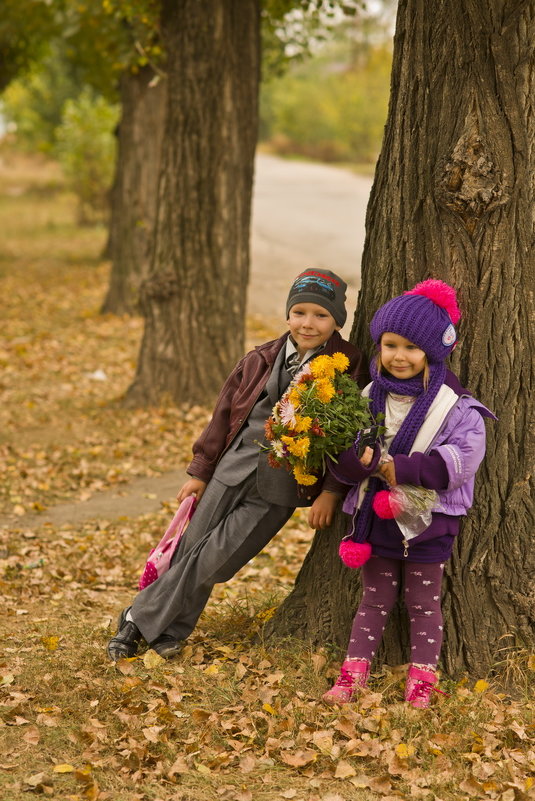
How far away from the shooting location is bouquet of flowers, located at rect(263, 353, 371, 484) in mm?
3592

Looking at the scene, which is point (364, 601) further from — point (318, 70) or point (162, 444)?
point (318, 70)

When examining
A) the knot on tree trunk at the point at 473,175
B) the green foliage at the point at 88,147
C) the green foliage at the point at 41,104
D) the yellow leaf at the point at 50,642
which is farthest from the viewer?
the green foliage at the point at 41,104

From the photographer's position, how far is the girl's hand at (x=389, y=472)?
139 inches

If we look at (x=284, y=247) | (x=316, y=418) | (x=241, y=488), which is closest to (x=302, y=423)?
(x=316, y=418)

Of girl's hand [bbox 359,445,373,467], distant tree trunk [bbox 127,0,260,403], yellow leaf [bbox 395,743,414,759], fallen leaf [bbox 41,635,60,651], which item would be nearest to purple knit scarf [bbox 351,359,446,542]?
girl's hand [bbox 359,445,373,467]

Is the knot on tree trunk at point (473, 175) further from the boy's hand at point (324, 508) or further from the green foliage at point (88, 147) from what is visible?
the green foliage at point (88, 147)

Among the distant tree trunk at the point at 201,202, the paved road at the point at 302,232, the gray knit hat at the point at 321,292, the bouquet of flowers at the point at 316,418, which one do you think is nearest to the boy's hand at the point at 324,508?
the bouquet of flowers at the point at 316,418

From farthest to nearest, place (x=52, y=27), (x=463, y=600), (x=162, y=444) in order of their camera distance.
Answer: (x=52, y=27)
(x=162, y=444)
(x=463, y=600)

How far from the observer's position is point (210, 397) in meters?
9.02

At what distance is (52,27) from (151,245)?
9.40 meters

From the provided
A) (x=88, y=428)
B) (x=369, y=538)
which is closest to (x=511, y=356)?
(x=369, y=538)

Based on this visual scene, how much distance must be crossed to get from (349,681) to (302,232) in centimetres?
1710

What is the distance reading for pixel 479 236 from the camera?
12.6ft

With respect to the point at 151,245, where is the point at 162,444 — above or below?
below
